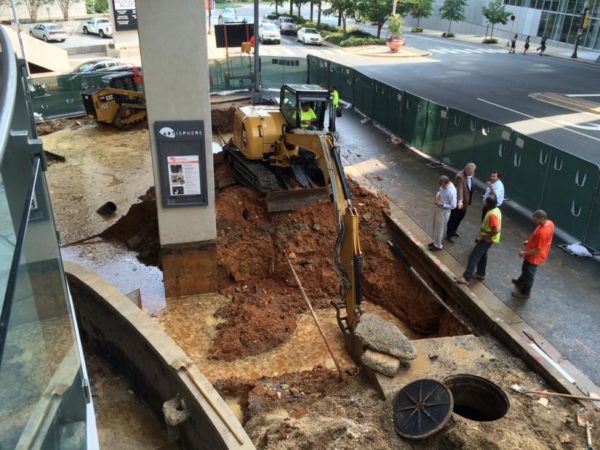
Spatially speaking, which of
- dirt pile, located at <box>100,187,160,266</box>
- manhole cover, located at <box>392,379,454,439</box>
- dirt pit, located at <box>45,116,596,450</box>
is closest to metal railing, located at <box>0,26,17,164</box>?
dirt pit, located at <box>45,116,596,450</box>

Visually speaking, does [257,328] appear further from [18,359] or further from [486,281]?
[18,359]

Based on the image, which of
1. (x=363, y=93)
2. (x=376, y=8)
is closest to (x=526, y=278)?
(x=363, y=93)

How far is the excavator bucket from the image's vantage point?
39.4 ft

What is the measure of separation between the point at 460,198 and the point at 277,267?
4.06m

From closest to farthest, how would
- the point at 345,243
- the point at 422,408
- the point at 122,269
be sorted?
1. the point at 422,408
2. the point at 345,243
3. the point at 122,269

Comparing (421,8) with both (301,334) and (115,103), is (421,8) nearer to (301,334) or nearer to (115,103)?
(115,103)

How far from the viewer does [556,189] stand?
11.5m

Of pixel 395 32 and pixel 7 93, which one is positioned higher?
pixel 7 93

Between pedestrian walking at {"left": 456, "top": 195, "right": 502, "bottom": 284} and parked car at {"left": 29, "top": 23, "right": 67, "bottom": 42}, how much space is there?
41758 millimetres

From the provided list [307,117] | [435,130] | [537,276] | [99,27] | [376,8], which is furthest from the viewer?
[376,8]

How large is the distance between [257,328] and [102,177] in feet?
31.0

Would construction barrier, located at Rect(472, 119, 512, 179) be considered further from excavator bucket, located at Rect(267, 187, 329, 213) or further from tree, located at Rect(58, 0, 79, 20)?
tree, located at Rect(58, 0, 79, 20)

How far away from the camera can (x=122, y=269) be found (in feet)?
38.5

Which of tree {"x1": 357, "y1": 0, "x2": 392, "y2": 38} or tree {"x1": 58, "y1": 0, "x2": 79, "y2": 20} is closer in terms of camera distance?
tree {"x1": 357, "y1": 0, "x2": 392, "y2": 38}
